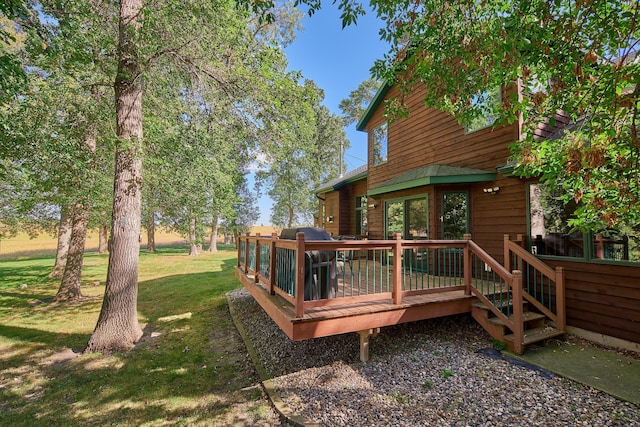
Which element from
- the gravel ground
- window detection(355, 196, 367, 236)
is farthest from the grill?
window detection(355, 196, 367, 236)

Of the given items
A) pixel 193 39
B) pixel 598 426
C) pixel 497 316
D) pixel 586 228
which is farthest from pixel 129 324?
pixel 586 228

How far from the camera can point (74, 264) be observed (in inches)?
324

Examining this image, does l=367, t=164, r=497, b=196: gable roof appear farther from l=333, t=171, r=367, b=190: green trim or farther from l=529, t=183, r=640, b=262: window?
l=333, t=171, r=367, b=190: green trim

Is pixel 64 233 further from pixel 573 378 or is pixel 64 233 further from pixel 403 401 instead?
pixel 573 378

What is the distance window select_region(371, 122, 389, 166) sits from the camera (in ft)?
32.6

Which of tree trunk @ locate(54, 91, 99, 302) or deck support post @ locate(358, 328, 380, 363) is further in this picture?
tree trunk @ locate(54, 91, 99, 302)

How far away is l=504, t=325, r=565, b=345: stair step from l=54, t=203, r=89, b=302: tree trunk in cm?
1035

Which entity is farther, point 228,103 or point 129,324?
point 228,103

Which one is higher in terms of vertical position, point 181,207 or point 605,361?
point 181,207

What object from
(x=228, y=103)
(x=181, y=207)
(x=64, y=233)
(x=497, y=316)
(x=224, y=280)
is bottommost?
(x=224, y=280)

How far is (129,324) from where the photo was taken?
5.33 m

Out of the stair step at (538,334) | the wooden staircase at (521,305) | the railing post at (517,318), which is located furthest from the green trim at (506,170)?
the stair step at (538,334)

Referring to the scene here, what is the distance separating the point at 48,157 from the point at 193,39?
333 cm

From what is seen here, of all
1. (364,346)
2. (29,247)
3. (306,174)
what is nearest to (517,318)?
(364,346)
